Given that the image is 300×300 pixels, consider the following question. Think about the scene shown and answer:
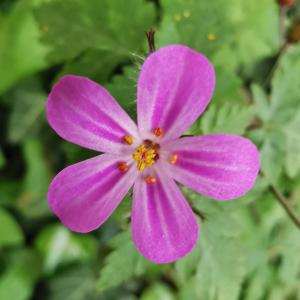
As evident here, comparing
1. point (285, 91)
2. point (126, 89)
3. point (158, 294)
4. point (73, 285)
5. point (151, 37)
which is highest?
point (151, 37)

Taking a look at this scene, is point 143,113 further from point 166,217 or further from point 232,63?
point 232,63

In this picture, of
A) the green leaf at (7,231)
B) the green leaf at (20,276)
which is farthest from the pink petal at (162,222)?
the green leaf at (20,276)

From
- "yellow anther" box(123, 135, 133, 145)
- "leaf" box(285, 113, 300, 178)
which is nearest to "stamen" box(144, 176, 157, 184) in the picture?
"yellow anther" box(123, 135, 133, 145)

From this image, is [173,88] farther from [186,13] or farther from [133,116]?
[186,13]

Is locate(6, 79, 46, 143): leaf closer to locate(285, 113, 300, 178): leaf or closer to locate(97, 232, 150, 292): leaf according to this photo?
locate(97, 232, 150, 292): leaf

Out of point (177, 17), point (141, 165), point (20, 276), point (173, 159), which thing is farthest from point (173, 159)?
point (20, 276)

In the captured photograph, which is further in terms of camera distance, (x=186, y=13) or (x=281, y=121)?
(x=281, y=121)

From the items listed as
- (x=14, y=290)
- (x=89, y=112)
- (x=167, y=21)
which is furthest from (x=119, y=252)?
(x=14, y=290)
